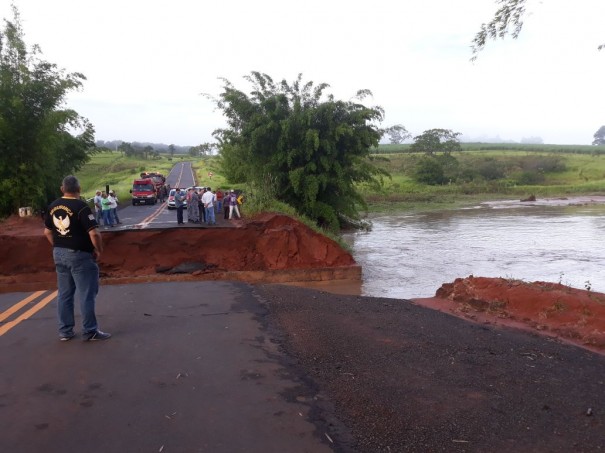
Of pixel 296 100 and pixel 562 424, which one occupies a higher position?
pixel 296 100

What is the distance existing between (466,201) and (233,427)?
5942 centimetres

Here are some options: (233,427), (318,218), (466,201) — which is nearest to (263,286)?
(233,427)

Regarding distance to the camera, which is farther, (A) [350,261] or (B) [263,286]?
(A) [350,261]

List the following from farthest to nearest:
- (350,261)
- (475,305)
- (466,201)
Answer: (466,201)
(350,261)
(475,305)

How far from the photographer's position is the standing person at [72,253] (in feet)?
18.1

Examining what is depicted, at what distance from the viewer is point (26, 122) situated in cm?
1889

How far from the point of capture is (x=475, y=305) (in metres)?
10.8

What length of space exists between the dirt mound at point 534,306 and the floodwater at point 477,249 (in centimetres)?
309

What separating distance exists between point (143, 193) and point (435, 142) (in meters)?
64.7

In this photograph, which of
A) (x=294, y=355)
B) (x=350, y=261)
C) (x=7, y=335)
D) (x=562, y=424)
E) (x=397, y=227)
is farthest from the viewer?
(x=397, y=227)

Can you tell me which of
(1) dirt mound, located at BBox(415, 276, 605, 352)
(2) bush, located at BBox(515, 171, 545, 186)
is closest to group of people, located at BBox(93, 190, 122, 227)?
(1) dirt mound, located at BBox(415, 276, 605, 352)

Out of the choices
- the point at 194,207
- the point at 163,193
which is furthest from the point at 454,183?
the point at 194,207

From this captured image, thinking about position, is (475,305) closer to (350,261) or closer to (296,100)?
(350,261)

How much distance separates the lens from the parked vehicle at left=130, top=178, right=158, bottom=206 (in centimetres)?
3541
